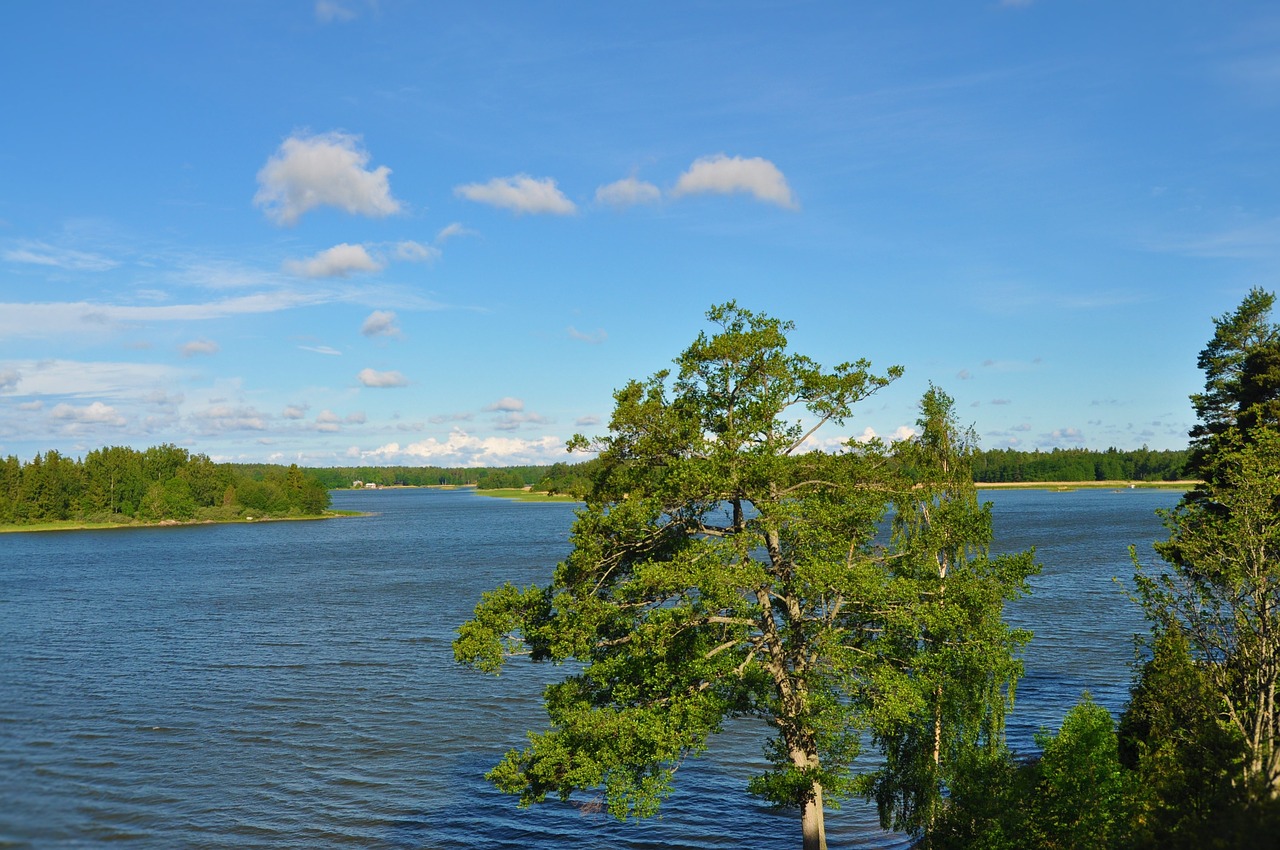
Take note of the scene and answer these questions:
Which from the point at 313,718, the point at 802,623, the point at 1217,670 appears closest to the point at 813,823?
the point at 802,623

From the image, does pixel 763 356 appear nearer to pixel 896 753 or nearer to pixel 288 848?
pixel 896 753

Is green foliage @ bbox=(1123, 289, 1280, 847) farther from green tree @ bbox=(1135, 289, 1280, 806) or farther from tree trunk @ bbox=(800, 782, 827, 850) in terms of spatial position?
tree trunk @ bbox=(800, 782, 827, 850)

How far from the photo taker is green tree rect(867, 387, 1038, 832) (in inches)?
851

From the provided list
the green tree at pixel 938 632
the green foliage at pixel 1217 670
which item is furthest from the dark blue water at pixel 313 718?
the green foliage at pixel 1217 670

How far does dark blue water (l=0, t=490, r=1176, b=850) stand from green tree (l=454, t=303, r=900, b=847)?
3.97m

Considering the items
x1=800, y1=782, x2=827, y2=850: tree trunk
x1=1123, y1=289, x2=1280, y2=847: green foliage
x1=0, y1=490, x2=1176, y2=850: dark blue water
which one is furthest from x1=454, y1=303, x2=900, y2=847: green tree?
x1=1123, y1=289, x2=1280, y2=847: green foliage

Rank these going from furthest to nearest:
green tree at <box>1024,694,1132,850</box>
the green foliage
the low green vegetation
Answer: the low green vegetation < green tree at <box>1024,694,1132,850</box> < the green foliage

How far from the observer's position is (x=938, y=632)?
22.9 m

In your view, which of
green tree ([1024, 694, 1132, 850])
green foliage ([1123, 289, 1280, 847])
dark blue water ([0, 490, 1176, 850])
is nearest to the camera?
green foliage ([1123, 289, 1280, 847])

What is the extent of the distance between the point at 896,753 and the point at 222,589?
8026cm

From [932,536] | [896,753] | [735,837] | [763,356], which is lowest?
[735,837]

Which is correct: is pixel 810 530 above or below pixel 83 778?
above

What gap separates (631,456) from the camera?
2217 cm

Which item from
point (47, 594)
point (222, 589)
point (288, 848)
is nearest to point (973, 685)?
point (288, 848)
